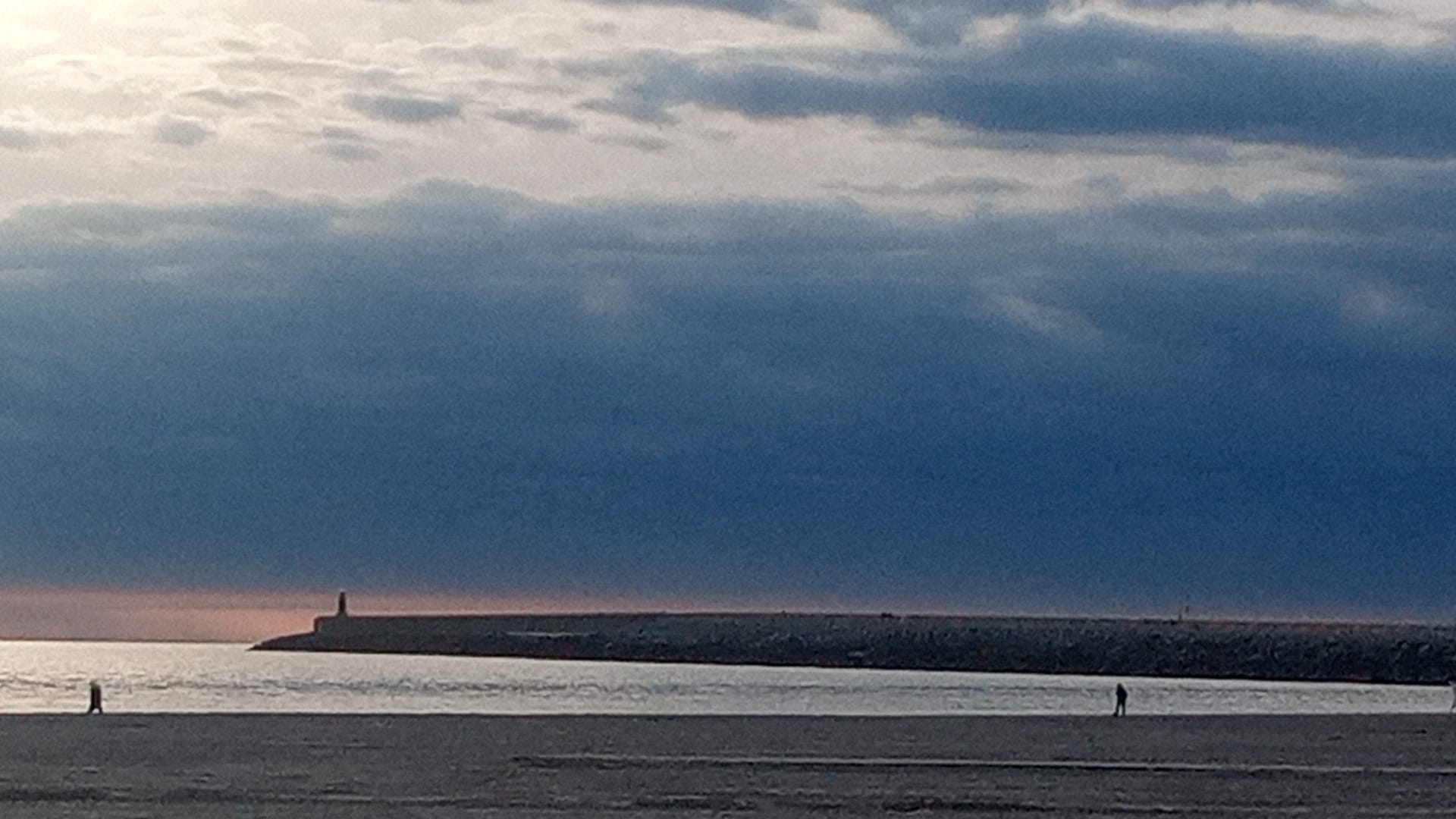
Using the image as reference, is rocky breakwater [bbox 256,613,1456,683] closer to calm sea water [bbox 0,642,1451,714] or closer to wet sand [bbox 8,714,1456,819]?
calm sea water [bbox 0,642,1451,714]

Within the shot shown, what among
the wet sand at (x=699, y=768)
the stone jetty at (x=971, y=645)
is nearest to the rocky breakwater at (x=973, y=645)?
the stone jetty at (x=971, y=645)

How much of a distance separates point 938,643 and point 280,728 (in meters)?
82.1

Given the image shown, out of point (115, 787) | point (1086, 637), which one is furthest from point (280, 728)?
point (1086, 637)

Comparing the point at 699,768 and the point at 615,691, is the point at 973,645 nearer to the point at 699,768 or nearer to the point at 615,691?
the point at 615,691

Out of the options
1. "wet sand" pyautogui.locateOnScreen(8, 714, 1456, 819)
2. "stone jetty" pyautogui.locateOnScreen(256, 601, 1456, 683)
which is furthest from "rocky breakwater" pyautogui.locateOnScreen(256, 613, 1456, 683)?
"wet sand" pyautogui.locateOnScreen(8, 714, 1456, 819)

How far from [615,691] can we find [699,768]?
43437 mm

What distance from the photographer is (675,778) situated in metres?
29.5

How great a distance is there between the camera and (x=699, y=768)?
30844 millimetres

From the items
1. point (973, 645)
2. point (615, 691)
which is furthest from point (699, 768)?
point (973, 645)

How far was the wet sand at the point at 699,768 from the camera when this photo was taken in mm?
26391

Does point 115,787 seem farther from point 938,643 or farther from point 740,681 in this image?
point 938,643

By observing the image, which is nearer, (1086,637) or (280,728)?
(280,728)

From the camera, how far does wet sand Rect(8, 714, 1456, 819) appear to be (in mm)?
26391

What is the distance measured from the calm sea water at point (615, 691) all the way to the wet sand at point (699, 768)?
459 inches
